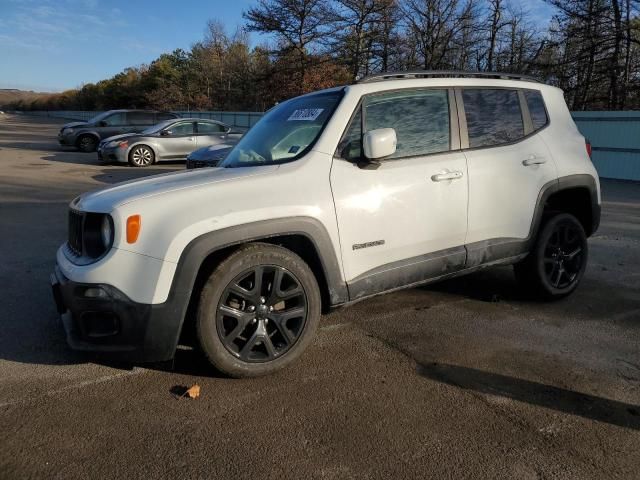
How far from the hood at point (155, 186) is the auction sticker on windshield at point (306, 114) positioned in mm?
594

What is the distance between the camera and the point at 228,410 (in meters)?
2.86

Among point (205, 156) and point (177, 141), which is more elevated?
point (177, 141)

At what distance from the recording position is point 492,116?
416 cm

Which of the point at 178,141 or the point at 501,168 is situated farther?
the point at 178,141

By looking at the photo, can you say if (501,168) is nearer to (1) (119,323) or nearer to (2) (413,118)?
(2) (413,118)

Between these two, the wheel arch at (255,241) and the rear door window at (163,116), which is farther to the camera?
the rear door window at (163,116)

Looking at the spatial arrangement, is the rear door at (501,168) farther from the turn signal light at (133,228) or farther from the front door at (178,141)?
the front door at (178,141)

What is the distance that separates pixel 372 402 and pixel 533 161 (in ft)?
8.16

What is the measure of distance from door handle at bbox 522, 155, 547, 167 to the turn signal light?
3009 mm

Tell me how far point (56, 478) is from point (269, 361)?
128 cm

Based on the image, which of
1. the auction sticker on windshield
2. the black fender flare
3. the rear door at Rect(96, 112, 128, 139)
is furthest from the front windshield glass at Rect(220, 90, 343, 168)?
the rear door at Rect(96, 112, 128, 139)

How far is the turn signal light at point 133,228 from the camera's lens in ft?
9.21

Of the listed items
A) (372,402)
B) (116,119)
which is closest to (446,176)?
(372,402)

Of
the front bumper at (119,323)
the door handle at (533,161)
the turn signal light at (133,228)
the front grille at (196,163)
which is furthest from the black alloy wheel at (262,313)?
the front grille at (196,163)
